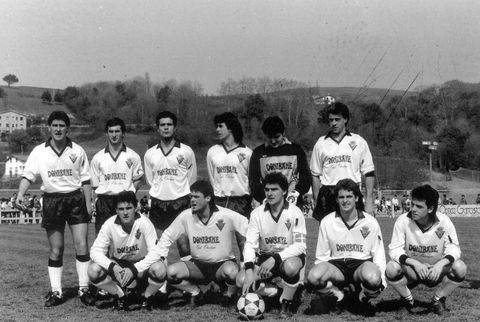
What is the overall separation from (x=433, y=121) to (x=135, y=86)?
48194 millimetres

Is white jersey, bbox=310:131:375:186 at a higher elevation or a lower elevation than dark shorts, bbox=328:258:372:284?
Result: higher

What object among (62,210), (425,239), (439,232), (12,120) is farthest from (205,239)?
(12,120)

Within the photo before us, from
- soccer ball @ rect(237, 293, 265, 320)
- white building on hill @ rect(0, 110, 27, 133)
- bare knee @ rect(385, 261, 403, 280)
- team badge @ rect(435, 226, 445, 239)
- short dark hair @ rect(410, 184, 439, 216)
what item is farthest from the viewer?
white building on hill @ rect(0, 110, 27, 133)

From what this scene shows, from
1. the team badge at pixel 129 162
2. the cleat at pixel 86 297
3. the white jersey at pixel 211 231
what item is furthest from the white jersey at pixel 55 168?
the white jersey at pixel 211 231

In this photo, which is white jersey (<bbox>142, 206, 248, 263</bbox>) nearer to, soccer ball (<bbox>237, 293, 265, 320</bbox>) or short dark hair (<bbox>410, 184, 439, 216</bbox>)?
soccer ball (<bbox>237, 293, 265, 320</bbox>)

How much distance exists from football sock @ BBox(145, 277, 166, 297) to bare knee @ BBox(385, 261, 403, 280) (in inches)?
88.6

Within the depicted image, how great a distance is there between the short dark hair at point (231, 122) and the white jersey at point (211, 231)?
1.00 metres

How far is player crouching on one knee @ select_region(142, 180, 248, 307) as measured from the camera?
6066mm

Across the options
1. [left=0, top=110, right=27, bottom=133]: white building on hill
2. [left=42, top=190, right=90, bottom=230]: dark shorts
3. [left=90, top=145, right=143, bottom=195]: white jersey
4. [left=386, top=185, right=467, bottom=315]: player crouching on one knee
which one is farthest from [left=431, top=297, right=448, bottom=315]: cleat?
[left=0, top=110, right=27, bottom=133]: white building on hill

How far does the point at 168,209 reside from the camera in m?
6.85

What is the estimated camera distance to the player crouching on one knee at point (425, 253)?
5.49 meters

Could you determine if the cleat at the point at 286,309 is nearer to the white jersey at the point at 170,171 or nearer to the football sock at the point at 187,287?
the football sock at the point at 187,287

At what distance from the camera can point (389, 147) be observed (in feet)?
235

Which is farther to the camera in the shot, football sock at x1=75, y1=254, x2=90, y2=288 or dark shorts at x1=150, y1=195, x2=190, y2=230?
dark shorts at x1=150, y1=195, x2=190, y2=230
